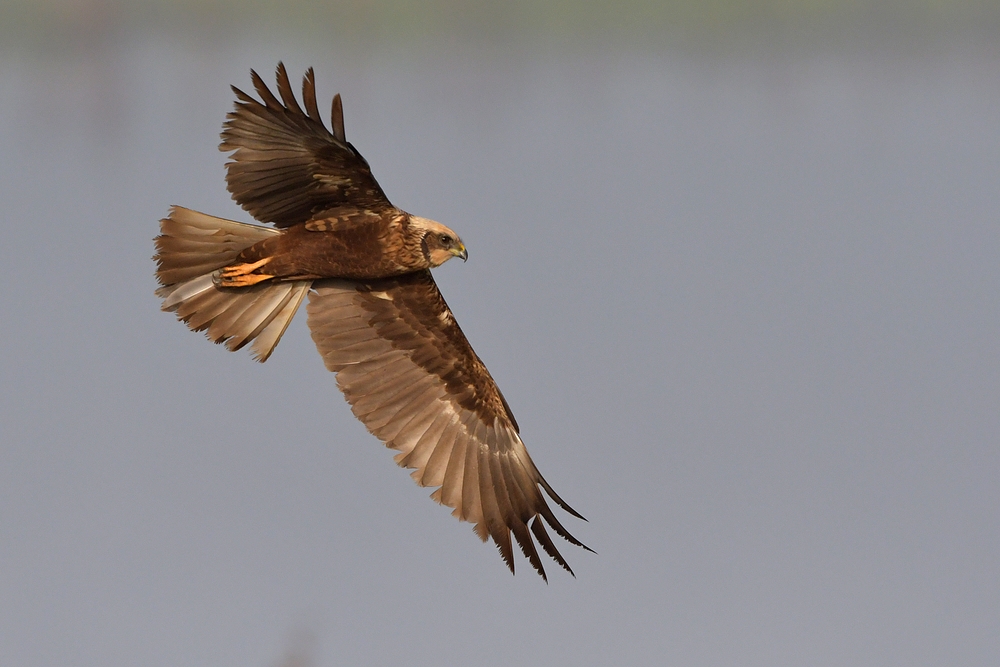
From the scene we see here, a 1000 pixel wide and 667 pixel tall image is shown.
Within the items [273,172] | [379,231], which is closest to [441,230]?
[379,231]

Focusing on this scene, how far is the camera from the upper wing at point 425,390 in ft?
25.5

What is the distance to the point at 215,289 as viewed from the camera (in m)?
7.50

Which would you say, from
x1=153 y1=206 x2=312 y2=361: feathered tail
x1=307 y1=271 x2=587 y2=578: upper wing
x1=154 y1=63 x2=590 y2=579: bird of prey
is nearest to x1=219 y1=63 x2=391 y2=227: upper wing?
x1=154 y1=63 x2=590 y2=579: bird of prey

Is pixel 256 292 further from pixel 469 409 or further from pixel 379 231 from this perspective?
pixel 469 409

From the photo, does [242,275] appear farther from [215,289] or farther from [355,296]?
[355,296]

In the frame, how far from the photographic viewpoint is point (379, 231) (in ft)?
24.0

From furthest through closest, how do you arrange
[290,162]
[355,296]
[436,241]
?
[355,296], [436,241], [290,162]

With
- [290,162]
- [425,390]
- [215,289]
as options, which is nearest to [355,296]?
[425,390]

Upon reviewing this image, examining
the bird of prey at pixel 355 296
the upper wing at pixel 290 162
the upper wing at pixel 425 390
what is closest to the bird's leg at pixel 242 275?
the bird of prey at pixel 355 296

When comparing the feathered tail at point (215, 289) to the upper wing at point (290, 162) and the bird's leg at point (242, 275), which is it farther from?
the upper wing at point (290, 162)

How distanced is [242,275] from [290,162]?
745mm

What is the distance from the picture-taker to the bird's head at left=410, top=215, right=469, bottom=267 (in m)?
7.38

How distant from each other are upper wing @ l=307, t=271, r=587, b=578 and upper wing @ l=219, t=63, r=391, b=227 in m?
0.78

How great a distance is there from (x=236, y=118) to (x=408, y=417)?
209cm
